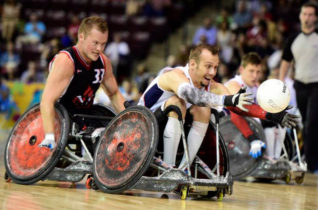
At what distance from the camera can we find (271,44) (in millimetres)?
14672

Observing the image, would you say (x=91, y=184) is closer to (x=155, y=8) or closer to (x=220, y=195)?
→ (x=220, y=195)

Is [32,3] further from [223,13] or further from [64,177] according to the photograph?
[64,177]

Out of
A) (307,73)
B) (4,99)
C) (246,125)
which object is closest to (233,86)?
(246,125)

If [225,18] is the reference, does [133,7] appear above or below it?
above

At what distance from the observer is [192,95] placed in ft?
19.0

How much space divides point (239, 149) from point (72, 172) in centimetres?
256

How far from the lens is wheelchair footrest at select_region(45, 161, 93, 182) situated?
21.0 ft

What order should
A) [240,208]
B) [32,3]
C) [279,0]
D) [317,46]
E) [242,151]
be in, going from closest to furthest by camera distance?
1. [240,208]
2. [242,151]
3. [317,46]
4. [279,0]
5. [32,3]

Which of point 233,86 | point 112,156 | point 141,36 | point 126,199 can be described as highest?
point 141,36

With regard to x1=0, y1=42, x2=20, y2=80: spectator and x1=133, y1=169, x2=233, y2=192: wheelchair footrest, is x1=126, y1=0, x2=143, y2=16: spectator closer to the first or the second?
x1=0, y1=42, x2=20, y2=80: spectator

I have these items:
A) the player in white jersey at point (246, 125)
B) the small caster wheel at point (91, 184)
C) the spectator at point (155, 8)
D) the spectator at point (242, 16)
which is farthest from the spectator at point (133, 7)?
the small caster wheel at point (91, 184)

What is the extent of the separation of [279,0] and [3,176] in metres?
11.3

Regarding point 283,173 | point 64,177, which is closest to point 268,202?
point 64,177

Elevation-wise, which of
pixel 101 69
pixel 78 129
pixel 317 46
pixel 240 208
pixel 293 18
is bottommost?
pixel 240 208
